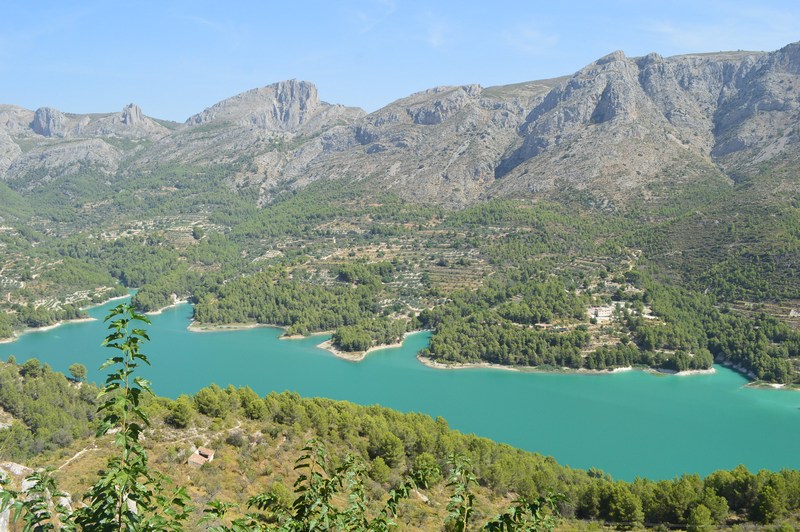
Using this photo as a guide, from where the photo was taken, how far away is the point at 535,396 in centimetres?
5791

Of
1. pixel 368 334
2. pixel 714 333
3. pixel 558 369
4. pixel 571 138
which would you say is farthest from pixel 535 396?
pixel 571 138

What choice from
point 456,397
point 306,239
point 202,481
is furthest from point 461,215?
point 202,481

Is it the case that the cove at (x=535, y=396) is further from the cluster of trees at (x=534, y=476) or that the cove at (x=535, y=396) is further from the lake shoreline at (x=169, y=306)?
the lake shoreline at (x=169, y=306)

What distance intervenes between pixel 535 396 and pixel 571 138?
3286 inches

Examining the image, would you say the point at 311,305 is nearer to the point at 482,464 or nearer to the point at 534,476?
the point at 482,464

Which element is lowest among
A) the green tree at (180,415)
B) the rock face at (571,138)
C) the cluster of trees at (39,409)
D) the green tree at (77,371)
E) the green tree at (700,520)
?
the green tree at (700,520)

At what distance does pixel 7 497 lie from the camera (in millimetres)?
5004

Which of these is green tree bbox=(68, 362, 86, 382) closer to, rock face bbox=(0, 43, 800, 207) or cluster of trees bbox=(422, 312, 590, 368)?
cluster of trees bbox=(422, 312, 590, 368)

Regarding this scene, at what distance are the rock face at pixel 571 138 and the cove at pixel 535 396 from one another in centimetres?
5503

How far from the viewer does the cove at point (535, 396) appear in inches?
1759

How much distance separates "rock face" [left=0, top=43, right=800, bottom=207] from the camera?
11281cm

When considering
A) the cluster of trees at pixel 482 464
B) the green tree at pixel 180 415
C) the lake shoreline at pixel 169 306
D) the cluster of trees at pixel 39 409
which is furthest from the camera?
the lake shoreline at pixel 169 306

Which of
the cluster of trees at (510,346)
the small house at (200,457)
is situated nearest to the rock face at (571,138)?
the cluster of trees at (510,346)

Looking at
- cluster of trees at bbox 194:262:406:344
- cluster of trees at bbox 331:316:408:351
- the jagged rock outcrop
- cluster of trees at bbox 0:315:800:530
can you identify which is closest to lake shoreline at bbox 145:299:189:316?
cluster of trees at bbox 194:262:406:344
